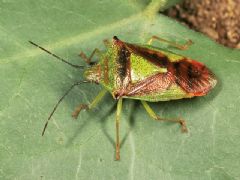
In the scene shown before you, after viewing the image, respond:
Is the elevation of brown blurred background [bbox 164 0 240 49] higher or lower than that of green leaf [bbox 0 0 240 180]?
higher

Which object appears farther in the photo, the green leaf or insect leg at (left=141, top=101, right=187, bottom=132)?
insect leg at (left=141, top=101, right=187, bottom=132)

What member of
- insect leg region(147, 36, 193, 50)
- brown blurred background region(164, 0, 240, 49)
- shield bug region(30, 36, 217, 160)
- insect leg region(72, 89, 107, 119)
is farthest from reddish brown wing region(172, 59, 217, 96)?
brown blurred background region(164, 0, 240, 49)

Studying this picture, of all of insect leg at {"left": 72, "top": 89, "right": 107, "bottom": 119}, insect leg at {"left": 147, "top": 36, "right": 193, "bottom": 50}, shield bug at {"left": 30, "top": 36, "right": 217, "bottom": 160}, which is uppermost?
insect leg at {"left": 147, "top": 36, "right": 193, "bottom": 50}

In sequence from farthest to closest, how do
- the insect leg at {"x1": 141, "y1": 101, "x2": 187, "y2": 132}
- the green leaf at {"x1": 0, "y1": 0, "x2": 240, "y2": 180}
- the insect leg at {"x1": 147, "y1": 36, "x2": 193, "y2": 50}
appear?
the insect leg at {"x1": 147, "y1": 36, "x2": 193, "y2": 50}, the insect leg at {"x1": 141, "y1": 101, "x2": 187, "y2": 132}, the green leaf at {"x1": 0, "y1": 0, "x2": 240, "y2": 180}

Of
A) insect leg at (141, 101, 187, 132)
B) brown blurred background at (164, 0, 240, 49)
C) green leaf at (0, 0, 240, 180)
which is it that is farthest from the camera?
brown blurred background at (164, 0, 240, 49)

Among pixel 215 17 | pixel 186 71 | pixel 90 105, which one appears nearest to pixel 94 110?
pixel 90 105

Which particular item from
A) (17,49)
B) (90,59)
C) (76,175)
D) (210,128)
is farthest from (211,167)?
(17,49)

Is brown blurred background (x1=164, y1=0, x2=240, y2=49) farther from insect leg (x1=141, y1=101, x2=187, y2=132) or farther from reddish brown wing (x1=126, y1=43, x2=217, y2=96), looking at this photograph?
insect leg (x1=141, y1=101, x2=187, y2=132)

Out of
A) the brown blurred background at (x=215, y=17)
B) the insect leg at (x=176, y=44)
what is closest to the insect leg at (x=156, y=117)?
the insect leg at (x=176, y=44)

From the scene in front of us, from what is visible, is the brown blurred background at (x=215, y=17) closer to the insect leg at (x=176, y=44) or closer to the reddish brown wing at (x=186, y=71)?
the insect leg at (x=176, y=44)

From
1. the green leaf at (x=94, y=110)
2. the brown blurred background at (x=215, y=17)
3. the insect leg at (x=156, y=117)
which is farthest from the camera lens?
the brown blurred background at (x=215, y=17)
